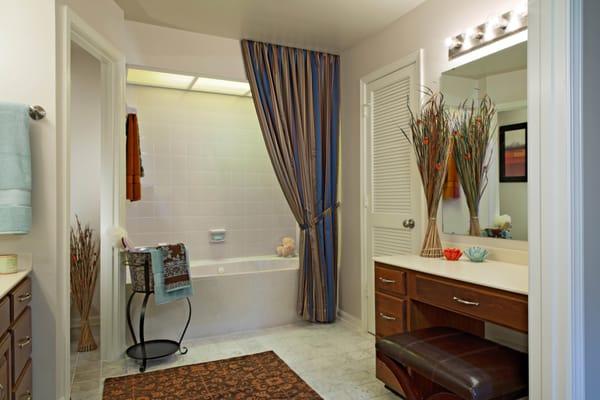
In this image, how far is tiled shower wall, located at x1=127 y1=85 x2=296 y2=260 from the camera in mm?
4387

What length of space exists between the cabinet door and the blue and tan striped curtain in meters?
2.43

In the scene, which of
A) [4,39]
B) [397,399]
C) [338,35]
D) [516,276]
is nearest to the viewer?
[516,276]

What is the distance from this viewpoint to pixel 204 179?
4648 millimetres

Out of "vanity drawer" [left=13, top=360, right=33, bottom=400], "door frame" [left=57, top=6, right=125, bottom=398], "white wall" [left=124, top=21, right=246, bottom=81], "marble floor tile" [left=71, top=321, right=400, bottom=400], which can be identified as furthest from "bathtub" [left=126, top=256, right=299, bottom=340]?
"white wall" [left=124, top=21, right=246, bottom=81]

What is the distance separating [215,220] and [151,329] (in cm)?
162

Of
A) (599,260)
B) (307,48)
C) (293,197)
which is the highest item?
(307,48)

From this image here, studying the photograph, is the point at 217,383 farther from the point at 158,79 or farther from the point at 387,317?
the point at 158,79

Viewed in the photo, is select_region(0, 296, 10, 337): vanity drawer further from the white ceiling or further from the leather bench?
the white ceiling

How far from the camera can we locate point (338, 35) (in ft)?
11.8

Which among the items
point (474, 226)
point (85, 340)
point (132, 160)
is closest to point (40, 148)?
point (132, 160)

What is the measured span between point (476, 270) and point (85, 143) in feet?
A: 11.3

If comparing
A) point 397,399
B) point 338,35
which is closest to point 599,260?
point 397,399

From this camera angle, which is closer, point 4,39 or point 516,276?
point 516,276

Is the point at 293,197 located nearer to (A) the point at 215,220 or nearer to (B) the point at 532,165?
(A) the point at 215,220
